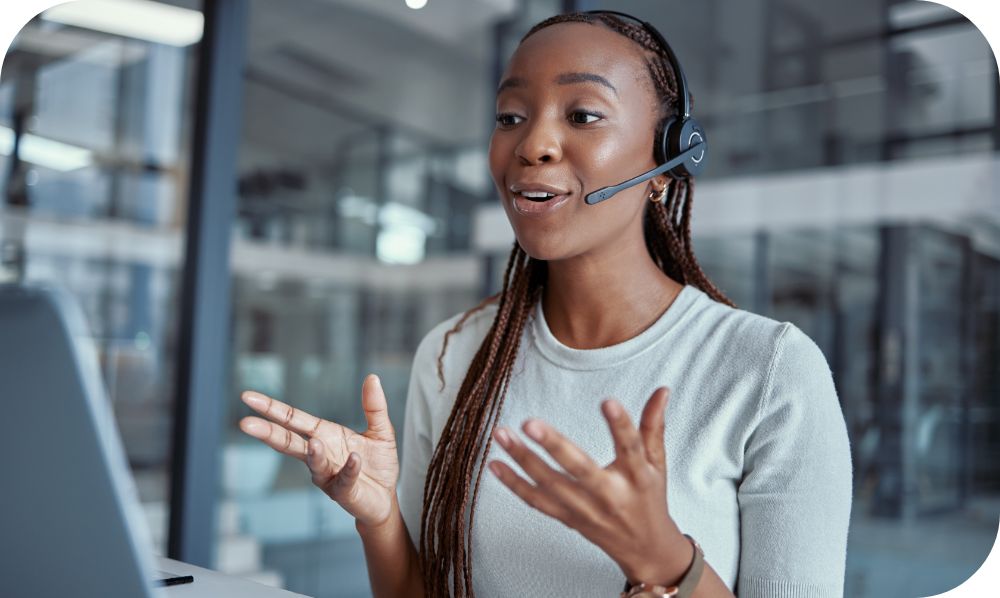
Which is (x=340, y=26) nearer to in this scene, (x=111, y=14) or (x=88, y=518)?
(x=111, y=14)

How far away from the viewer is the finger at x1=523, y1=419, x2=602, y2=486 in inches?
26.8

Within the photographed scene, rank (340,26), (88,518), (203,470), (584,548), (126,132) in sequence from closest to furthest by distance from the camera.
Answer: (88,518)
(584,548)
(203,470)
(126,132)
(340,26)

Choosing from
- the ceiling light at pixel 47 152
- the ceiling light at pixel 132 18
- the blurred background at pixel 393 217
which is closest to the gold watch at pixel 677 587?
the blurred background at pixel 393 217

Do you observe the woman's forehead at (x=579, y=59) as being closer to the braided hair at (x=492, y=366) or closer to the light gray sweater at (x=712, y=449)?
the braided hair at (x=492, y=366)

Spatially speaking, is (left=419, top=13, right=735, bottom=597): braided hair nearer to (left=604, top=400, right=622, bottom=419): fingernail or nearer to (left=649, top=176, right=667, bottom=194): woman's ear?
(left=649, top=176, right=667, bottom=194): woman's ear

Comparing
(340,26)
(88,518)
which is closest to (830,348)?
(88,518)

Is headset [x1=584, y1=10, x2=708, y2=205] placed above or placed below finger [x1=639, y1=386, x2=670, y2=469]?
above

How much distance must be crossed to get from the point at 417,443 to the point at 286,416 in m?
0.43

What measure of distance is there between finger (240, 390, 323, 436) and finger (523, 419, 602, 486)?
1.28 feet

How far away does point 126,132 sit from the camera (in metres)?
5.23

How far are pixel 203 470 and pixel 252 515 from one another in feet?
8.37

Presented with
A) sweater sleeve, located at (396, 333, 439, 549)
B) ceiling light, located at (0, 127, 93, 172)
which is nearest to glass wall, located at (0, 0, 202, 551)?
ceiling light, located at (0, 127, 93, 172)

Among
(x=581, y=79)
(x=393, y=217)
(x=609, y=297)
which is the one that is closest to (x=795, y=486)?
(x=609, y=297)

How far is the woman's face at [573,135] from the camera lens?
119cm
